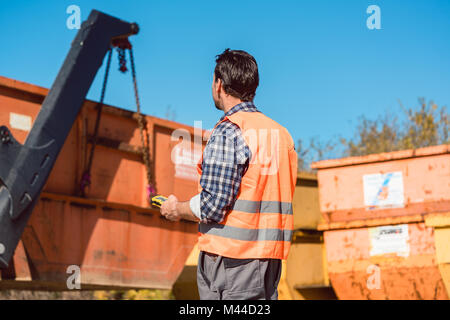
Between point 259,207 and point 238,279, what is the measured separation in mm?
242

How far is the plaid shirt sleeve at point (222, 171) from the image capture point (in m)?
1.88

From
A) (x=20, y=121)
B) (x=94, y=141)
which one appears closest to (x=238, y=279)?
(x=20, y=121)

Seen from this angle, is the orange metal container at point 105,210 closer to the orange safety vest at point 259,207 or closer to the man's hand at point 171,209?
the man's hand at point 171,209

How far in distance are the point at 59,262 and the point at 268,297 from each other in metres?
3.57

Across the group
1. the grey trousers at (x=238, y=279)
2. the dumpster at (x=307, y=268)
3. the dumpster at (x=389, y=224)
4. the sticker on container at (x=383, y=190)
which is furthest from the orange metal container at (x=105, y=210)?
the grey trousers at (x=238, y=279)

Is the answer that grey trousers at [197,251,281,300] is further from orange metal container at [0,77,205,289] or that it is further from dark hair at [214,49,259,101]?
orange metal container at [0,77,205,289]

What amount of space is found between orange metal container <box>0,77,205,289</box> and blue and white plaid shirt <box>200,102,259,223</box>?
3.29m

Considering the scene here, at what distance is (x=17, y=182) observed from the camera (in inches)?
176

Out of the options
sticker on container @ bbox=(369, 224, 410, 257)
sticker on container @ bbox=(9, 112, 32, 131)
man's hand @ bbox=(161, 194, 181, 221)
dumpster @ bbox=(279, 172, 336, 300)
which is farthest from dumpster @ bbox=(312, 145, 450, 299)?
man's hand @ bbox=(161, 194, 181, 221)

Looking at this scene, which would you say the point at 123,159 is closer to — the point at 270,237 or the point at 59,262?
the point at 59,262

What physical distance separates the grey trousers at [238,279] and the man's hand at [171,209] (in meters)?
0.20

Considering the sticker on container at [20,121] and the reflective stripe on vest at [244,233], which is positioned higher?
the sticker on container at [20,121]

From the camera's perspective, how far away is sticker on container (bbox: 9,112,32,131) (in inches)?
195

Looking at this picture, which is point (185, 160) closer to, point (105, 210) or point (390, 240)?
point (105, 210)
